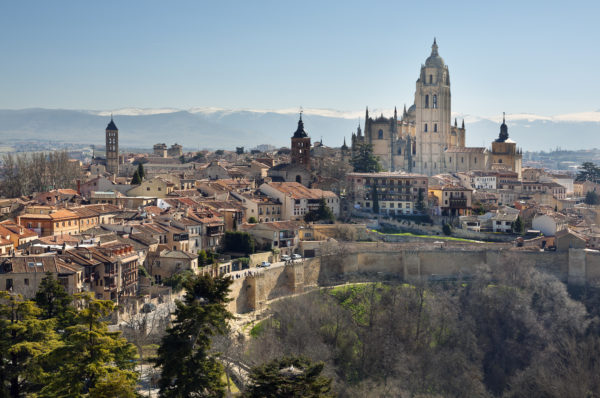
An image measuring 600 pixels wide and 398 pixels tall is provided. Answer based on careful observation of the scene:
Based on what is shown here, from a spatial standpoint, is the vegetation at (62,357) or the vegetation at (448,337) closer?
the vegetation at (62,357)

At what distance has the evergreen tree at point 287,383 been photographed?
1892 cm

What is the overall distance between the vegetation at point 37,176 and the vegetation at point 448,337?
23.9m

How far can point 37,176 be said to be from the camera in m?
52.9

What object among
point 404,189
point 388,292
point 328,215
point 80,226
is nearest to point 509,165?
point 404,189

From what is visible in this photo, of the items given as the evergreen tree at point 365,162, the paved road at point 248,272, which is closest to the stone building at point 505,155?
the evergreen tree at point 365,162

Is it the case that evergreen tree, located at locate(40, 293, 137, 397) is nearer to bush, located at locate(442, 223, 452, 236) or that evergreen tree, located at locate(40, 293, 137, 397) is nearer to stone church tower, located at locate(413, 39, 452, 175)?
bush, located at locate(442, 223, 452, 236)

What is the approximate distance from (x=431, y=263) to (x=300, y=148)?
1722cm

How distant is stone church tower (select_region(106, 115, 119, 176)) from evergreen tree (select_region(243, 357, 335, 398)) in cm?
4927

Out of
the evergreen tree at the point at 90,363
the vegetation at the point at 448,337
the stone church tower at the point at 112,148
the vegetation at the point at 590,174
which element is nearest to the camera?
the evergreen tree at the point at 90,363

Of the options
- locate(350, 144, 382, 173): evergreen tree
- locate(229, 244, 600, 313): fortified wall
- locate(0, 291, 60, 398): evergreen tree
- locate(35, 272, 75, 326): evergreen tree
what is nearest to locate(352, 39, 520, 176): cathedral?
locate(350, 144, 382, 173): evergreen tree

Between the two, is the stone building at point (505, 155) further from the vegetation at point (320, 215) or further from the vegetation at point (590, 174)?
the vegetation at point (320, 215)

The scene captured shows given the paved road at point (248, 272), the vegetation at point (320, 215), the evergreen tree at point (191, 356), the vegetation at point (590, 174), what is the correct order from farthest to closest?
the vegetation at point (590, 174) < the vegetation at point (320, 215) < the paved road at point (248, 272) < the evergreen tree at point (191, 356)

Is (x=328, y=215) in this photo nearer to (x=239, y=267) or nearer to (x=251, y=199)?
(x=251, y=199)

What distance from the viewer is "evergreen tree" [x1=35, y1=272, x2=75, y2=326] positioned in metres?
22.5
